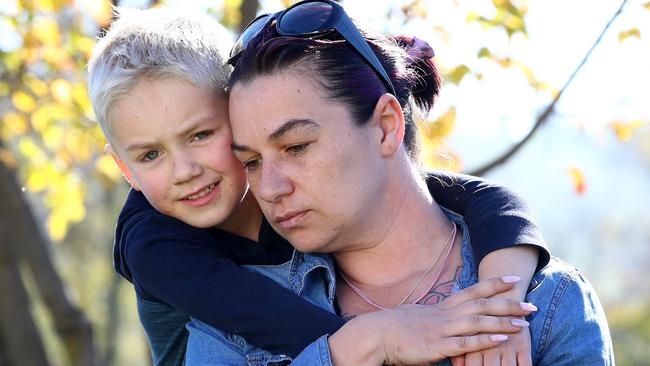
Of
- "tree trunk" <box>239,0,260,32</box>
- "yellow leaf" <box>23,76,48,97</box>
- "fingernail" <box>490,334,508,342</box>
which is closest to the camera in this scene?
"fingernail" <box>490,334,508,342</box>

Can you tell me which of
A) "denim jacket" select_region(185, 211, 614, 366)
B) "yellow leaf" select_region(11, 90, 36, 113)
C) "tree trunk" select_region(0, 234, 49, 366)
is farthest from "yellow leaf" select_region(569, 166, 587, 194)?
"tree trunk" select_region(0, 234, 49, 366)

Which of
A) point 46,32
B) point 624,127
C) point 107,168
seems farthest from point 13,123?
point 624,127

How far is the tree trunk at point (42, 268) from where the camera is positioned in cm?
632

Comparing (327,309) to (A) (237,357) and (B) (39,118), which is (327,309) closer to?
(A) (237,357)

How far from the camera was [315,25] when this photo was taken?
8.64ft

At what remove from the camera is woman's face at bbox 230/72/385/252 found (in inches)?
99.0

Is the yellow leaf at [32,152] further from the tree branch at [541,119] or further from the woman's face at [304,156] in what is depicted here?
the woman's face at [304,156]

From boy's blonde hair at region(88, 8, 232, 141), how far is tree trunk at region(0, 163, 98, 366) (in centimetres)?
369

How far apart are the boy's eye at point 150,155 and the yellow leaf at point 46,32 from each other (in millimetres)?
2921

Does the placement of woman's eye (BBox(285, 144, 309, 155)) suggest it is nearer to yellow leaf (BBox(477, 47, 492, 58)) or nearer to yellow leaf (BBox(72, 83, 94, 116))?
yellow leaf (BBox(477, 47, 492, 58))

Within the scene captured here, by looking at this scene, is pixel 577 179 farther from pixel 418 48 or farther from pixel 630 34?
pixel 418 48

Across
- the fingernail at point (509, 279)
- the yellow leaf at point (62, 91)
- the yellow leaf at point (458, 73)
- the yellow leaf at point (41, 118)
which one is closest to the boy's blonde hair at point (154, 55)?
the fingernail at point (509, 279)

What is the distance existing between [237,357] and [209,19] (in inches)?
38.5

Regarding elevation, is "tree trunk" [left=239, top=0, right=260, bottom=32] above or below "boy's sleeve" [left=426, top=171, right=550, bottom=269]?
below
